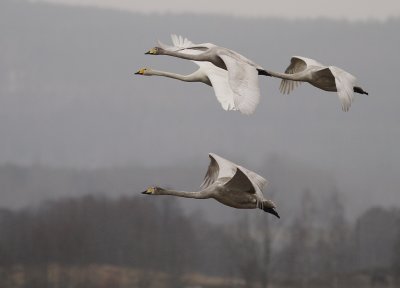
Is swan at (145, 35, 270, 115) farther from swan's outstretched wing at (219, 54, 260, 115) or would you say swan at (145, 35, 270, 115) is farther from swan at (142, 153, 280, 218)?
swan at (142, 153, 280, 218)

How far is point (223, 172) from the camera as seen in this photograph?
54.3ft

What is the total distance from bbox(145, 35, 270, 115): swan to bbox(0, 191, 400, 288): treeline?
76.6ft

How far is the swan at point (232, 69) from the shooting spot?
14.1 meters

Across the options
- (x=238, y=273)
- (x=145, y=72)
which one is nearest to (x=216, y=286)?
(x=238, y=273)

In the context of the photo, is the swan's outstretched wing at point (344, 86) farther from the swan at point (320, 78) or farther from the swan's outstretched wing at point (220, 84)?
the swan's outstretched wing at point (220, 84)

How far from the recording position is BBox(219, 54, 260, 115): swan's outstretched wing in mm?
13834

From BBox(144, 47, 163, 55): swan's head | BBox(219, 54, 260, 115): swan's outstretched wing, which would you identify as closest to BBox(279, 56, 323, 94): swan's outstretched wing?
BBox(144, 47, 163, 55): swan's head

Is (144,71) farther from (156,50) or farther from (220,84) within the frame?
(220,84)

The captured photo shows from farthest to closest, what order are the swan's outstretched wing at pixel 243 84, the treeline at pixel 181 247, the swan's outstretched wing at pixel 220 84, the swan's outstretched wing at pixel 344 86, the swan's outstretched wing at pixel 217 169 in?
the treeline at pixel 181 247, the swan's outstretched wing at pixel 217 169, the swan's outstretched wing at pixel 220 84, the swan's outstretched wing at pixel 344 86, the swan's outstretched wing at pixel 243 84

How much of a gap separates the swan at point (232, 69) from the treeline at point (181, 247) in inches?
919

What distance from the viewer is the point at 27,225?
4147cm

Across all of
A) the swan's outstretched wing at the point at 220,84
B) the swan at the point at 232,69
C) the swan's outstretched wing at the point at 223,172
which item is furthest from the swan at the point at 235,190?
the swan at the point at 232,69

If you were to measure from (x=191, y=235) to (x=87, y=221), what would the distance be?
4.02 meters

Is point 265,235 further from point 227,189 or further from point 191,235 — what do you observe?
point 227,189
